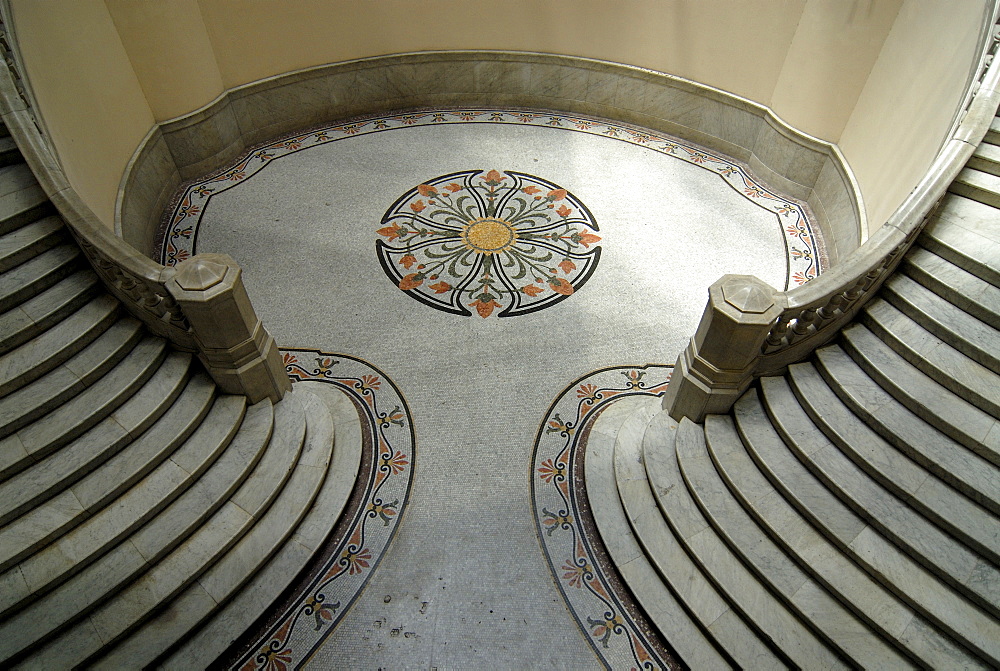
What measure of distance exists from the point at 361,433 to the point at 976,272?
3.74 meters

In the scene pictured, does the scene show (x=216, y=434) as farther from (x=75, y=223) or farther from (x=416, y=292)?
(x=416, y=292)

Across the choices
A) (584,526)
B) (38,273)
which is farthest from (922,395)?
(38,273)

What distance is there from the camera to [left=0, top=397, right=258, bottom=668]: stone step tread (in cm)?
263

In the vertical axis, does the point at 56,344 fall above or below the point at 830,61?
below

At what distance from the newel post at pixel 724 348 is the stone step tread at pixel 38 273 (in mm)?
3662

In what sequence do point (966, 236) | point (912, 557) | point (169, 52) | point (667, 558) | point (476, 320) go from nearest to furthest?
1. point (912, 557)
2. point (667, 558)
3. point (966, 236)
4. point (476, 320)
5. point (169, 52)

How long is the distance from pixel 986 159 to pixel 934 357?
1365 mm

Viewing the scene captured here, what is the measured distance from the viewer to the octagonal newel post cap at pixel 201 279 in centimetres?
295

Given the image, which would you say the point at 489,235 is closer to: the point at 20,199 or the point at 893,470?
the point at 20,199

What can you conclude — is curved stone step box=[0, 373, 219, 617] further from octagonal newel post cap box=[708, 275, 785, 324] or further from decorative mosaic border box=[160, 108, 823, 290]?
octagonal newel post cap box=[708, 275, 785, 324]

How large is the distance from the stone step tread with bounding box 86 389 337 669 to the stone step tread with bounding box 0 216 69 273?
1801 mm

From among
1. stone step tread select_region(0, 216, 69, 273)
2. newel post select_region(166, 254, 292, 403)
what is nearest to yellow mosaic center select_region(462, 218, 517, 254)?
newel post select_region(166, 254, 292, 403)

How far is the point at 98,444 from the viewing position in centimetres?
302

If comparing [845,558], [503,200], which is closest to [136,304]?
[503,200]
